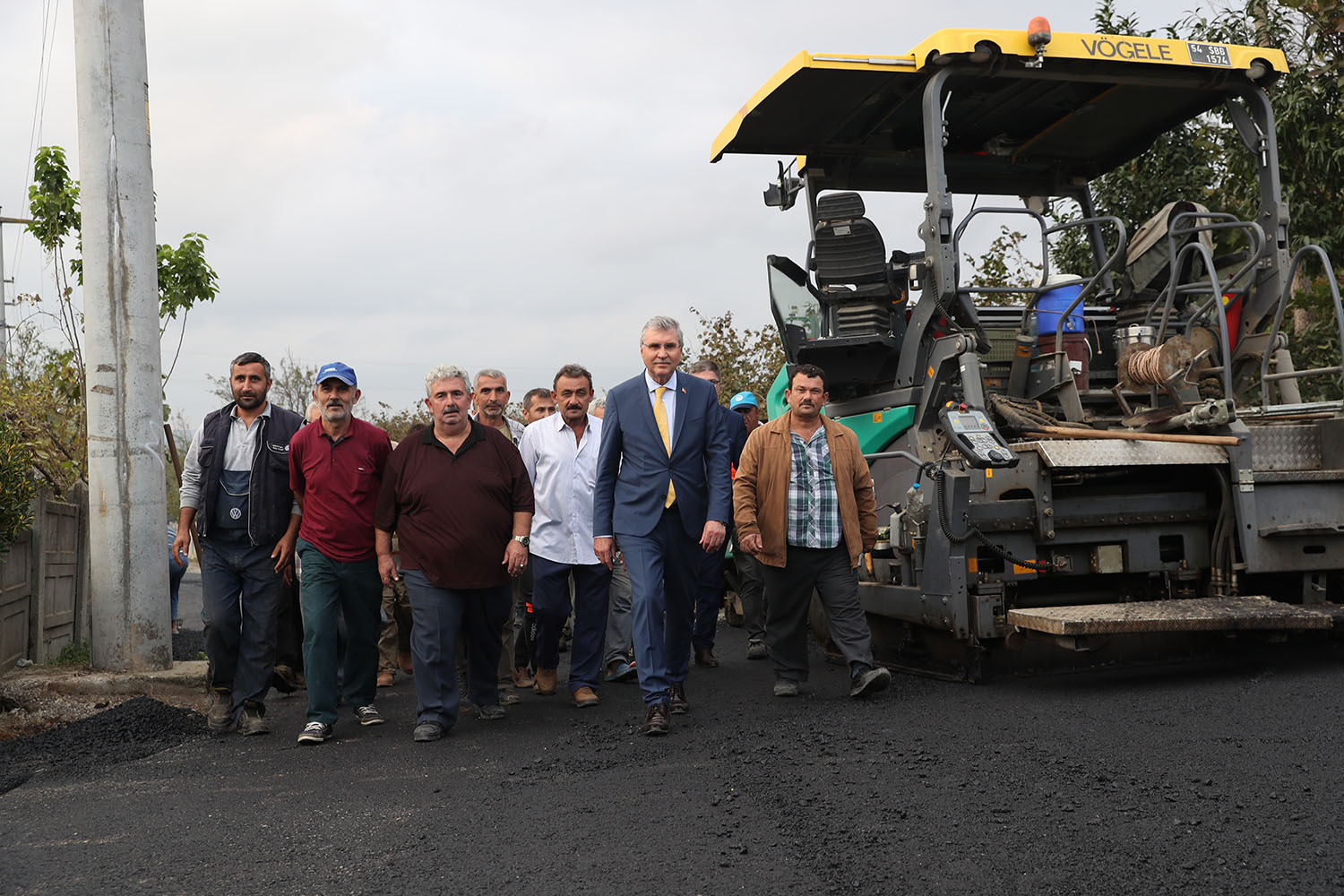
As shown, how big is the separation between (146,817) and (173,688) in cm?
319

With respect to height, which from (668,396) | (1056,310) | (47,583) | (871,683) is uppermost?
(1056,310)

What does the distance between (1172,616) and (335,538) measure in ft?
13.6

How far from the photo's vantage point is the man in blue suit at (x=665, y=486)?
20.1ft

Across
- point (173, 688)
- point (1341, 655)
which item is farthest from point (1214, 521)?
point (173, 688)

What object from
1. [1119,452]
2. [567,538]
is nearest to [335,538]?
[567,538]

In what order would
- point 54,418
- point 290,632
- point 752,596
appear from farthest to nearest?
1. point 54,418
2. point 752,596
3. point 290,632

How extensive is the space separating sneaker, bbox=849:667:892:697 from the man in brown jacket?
103 millimetres

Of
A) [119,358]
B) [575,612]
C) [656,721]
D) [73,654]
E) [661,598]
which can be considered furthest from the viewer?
[73,654]

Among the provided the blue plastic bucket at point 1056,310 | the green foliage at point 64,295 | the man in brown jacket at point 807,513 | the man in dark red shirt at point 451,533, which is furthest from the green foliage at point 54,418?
the blue plastic bucket at point 1056,310

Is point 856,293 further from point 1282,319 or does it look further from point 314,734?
point 314,734

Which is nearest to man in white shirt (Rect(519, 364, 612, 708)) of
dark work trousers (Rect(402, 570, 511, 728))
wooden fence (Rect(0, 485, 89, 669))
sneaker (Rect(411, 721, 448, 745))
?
dark work trousers (Rect(402, 570, 511, 728))

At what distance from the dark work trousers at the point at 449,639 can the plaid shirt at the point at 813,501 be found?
1.59 metres

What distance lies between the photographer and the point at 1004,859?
137 inches

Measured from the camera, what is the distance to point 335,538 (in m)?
6.23
